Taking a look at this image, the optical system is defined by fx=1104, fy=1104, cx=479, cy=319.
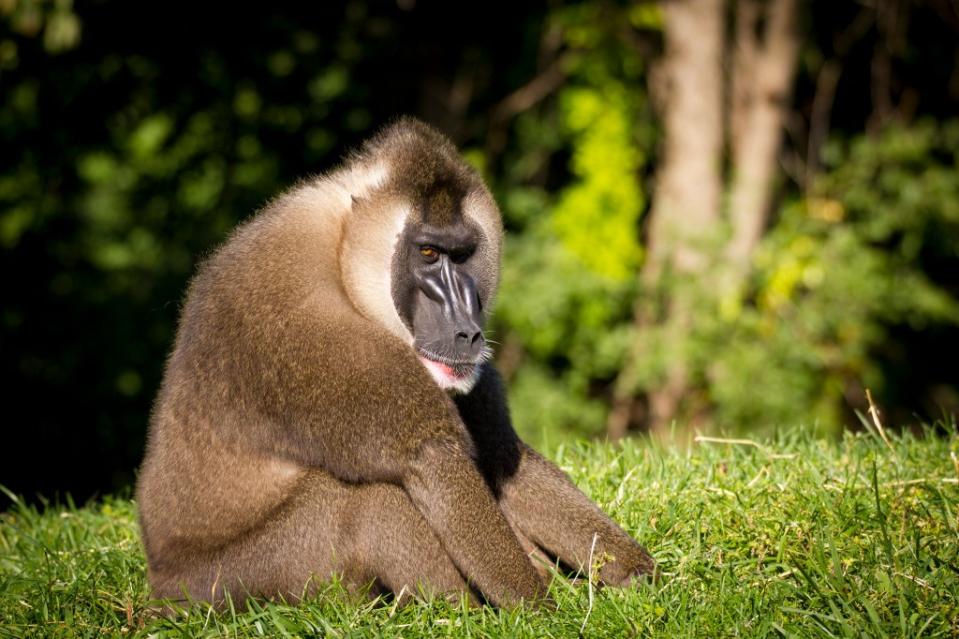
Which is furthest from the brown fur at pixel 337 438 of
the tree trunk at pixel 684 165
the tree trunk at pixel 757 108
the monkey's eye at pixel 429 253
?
Result: the tree trunk at pixel 757 108

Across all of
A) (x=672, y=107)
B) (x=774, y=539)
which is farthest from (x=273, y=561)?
(x=672, y=107)

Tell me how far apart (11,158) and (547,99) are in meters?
5.47

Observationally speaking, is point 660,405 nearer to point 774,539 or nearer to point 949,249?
point 949,249

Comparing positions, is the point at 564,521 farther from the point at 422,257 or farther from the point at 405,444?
the point at 422,257

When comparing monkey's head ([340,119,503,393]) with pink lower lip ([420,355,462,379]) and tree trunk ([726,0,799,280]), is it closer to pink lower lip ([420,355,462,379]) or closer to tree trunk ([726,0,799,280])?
pink lower lip ([420,355,462,379])

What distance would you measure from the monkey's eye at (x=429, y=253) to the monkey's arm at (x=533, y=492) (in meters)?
0.55

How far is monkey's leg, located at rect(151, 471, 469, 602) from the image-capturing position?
359 centimetres

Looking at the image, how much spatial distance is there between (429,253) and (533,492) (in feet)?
3.19

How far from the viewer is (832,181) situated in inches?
421

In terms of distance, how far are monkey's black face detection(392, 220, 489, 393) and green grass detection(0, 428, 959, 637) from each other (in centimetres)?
80

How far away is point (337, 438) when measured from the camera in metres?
3.58

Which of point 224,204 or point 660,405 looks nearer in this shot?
point 660,405

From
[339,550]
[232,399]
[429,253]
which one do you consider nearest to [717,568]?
[339,550]

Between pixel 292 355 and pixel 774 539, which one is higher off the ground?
pixel 292 355
